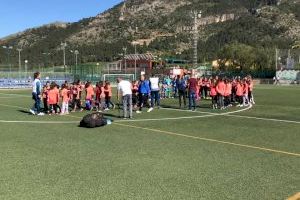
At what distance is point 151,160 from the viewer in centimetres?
1103

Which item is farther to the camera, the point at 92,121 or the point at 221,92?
the point at 221,92

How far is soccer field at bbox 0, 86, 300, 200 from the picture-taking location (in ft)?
27.6

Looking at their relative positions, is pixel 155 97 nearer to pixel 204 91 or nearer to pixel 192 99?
pixel 192 99

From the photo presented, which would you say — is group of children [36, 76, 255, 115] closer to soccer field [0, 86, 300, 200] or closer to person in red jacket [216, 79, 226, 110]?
person in red jacket [216, 79, 226, 110]

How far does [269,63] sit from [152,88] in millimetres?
89336

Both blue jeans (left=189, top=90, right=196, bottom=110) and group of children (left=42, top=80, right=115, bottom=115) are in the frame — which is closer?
group of children (left=42, top=80, right=115, bottom=115)

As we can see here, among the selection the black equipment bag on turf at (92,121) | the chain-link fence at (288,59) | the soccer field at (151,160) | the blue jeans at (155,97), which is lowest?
the soccer field at (151,160)

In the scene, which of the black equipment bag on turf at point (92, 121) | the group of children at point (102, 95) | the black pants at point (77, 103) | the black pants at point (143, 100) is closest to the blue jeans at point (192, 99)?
the group of children at point (102, 95)

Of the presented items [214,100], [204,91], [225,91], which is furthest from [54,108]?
[204,91]

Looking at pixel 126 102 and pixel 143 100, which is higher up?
pixel 126 102

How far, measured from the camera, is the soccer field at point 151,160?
8.42 metres

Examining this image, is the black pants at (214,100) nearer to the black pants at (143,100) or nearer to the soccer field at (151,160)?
the black pants at (143,100)

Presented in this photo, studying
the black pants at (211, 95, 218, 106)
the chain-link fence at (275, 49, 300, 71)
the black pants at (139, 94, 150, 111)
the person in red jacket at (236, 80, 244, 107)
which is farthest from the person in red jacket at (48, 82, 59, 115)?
the chain-link fence at (275, 49, 300, 71)

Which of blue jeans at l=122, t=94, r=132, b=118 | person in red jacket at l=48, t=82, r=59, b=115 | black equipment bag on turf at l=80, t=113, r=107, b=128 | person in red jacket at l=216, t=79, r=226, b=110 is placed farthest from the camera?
person in red jacket at l=216, t=79, r=226, b=110
